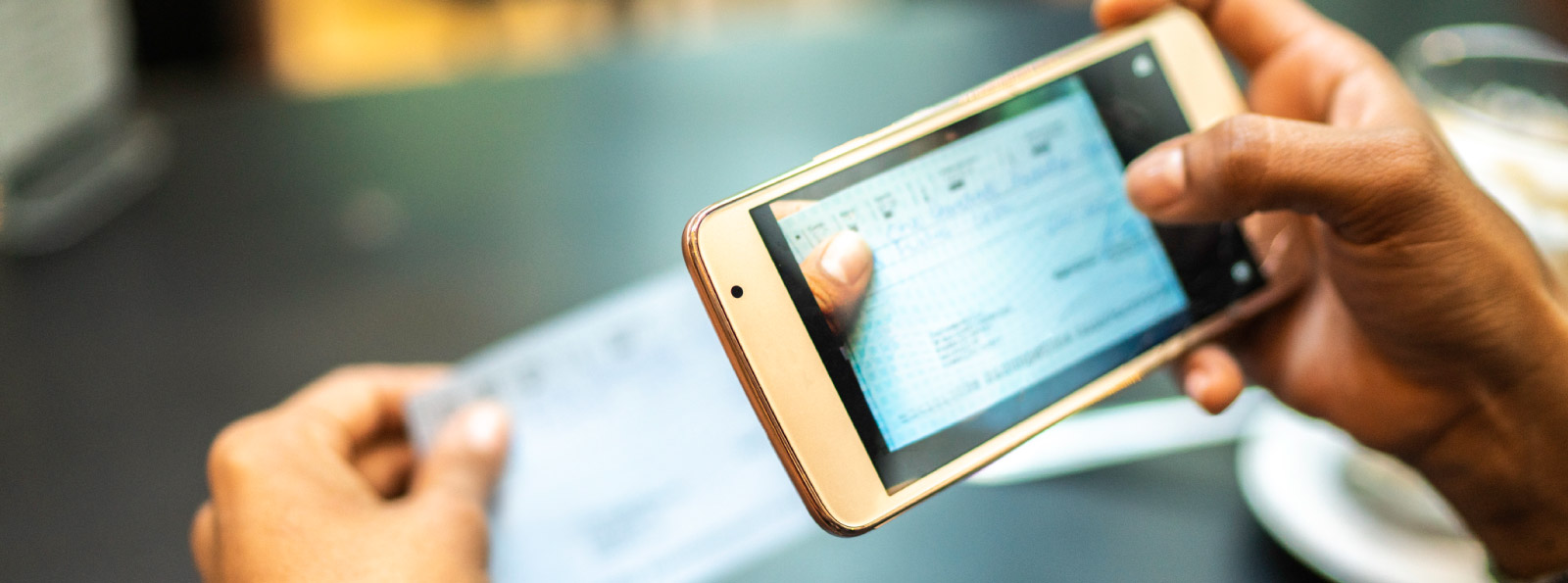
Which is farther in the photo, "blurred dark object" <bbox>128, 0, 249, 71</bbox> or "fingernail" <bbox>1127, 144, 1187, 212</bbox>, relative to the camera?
"blurred dark object" <bbox>128, 0, 249, 71</bbox>

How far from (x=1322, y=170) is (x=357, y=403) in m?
0.49

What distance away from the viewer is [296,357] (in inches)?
26.2

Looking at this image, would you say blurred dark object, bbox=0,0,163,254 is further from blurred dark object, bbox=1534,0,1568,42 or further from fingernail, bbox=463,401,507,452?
blurred dark object, bbox=1534,0,1568,42

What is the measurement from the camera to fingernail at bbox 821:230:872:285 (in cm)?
40

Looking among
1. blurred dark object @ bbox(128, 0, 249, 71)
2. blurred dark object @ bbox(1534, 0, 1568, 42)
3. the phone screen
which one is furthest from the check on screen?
blurred dark object @ bbox(128, 0, 249, 71)

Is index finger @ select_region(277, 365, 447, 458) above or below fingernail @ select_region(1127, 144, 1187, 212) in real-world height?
above

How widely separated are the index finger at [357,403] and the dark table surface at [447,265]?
4.7 inches

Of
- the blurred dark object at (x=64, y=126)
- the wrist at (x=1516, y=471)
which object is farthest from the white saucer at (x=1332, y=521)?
the blurred dark object at (x=64, y=126)

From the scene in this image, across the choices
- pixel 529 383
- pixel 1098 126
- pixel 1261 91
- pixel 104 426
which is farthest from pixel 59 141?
pixel 1261 91

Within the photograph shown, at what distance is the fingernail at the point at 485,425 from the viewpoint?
48cm

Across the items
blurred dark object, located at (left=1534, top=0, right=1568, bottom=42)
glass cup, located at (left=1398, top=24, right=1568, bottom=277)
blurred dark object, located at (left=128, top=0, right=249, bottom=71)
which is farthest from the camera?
blurred dark object, located at (left=128, top=0, right=249, bottom=71)

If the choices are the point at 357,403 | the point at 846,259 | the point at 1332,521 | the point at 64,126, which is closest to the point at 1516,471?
the point at 1332,521

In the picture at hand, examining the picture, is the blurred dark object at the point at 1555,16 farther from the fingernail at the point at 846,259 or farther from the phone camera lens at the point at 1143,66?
the fingernail at the point at 846,259

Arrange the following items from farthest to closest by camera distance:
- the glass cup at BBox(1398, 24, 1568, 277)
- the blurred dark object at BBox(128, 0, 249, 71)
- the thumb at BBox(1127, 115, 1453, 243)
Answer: the blurred dark object at BBox(128, 0, 249, 71)
the glass cup at BBox(1398, 24, 1568, 277)
the thumb at BBox(1127, 115, 1453, 243)
